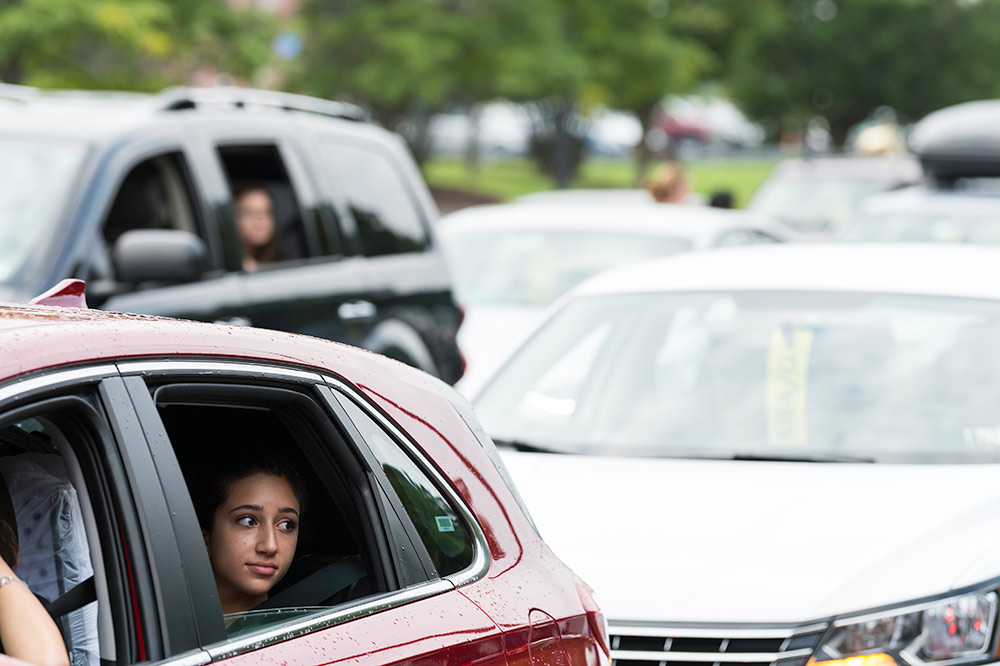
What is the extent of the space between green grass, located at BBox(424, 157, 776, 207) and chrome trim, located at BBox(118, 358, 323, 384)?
114 feet

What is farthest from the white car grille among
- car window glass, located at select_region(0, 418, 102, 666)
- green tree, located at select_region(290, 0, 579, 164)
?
green tree, located at select_region(290, 0, 579, 164)

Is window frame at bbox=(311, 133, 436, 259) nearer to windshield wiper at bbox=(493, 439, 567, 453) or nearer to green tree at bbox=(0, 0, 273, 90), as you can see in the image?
windshield wiper at bbox=(493, 439, 567, 453)

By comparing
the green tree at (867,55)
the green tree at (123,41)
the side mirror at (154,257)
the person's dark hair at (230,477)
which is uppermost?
the green tree at (867,55)

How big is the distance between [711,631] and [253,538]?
1332mm

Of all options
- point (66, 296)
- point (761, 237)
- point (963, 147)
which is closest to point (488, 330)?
point (761, 237)

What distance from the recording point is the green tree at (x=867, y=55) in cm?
4022

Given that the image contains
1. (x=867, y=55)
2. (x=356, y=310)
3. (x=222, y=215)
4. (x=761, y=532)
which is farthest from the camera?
(x=867, y=55)

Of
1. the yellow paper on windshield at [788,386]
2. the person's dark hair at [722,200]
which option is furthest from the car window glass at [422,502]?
the person's dark hair at [722,200]

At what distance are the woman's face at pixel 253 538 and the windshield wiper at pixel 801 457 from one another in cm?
213

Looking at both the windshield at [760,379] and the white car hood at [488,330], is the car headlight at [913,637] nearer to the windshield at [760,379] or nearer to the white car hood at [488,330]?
the windshield at [760,379]

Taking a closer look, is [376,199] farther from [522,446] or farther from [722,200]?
[722,200]

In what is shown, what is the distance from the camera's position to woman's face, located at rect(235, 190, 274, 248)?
23.0 feet

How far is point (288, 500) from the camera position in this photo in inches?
112

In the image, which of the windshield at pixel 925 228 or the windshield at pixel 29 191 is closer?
the windshield at pixel 29 191
